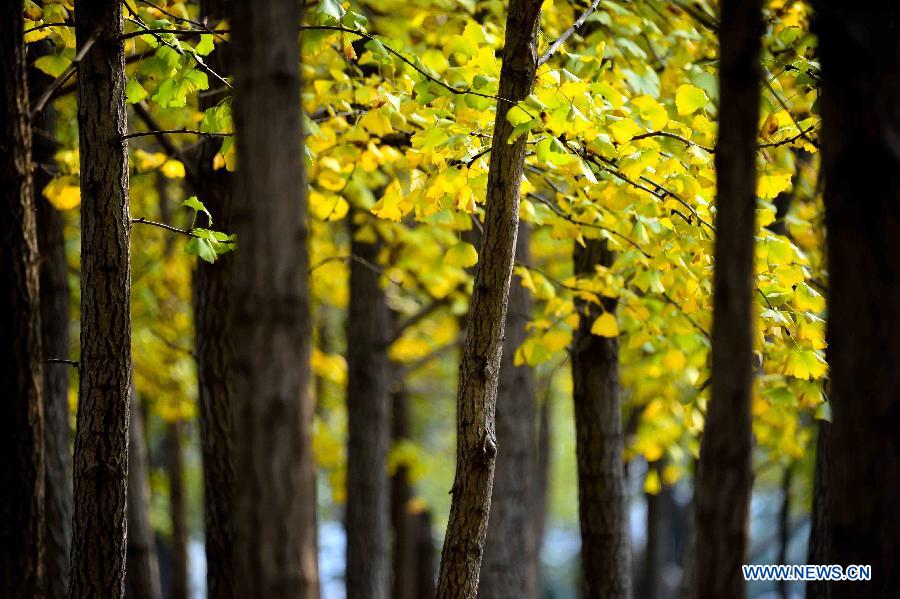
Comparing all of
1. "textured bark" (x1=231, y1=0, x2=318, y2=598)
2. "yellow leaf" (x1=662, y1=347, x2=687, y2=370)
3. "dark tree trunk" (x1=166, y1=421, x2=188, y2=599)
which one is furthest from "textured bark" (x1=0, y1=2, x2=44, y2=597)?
"dark tree trunk" (x1=166, y1=421, x2=188, y2=599)

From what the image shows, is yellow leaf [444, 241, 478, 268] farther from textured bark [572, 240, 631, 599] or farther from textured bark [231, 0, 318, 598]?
textured bark [231, 0, 318, 598]

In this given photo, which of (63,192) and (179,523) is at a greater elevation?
(63,192)

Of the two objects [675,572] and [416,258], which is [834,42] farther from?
[675,572]

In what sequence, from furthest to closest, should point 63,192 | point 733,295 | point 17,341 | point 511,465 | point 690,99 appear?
point 511,465 < point 63,192 < point 690,99 < point 17,341 < point 733,295

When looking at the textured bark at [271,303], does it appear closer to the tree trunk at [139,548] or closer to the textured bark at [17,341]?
the textured bark at [17,341]

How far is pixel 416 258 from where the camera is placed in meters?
9.22

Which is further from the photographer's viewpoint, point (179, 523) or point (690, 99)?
point (179, 523)

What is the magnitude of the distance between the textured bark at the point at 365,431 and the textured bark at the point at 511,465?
2.03 metres

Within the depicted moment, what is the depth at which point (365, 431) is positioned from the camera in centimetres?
879

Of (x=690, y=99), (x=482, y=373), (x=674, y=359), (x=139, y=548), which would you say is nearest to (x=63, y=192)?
(x=482, y=373)

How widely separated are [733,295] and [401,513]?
37.8 ft

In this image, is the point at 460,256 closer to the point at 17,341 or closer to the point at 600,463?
the point at 17,341

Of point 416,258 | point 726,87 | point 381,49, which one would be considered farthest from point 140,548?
point 726,87

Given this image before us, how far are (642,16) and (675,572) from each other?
95.5ft
